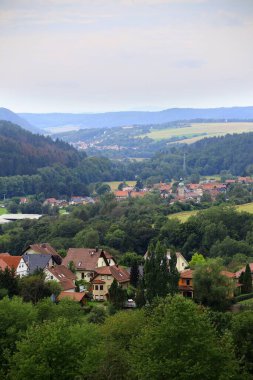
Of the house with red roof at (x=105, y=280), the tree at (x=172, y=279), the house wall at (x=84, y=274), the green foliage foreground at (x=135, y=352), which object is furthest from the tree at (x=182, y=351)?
the house wall at (x=84, y=274)

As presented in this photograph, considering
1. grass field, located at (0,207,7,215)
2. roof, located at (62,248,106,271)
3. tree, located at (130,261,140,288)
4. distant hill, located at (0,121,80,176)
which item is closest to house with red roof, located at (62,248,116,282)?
roof, located at (62,248,106,271)

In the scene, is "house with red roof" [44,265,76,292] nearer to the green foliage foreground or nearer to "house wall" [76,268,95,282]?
"house wall" [76,268,95,282]

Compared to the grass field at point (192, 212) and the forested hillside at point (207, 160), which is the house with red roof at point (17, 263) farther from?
the forested hillside at point (207, 160)

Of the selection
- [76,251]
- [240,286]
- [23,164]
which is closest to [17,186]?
[23,164]

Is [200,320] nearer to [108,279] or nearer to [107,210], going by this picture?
[108,279]

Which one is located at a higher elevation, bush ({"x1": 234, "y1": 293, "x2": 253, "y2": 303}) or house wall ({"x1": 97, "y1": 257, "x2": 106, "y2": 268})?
bush ({"x1": 234, "y1": 293, "x2": 253, "y2": 303})

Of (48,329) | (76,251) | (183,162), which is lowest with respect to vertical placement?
(183,162)
